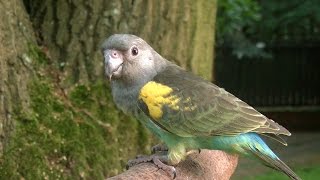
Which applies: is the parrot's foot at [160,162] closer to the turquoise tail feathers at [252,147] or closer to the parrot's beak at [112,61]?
the turquoise tail feathers at [252,147]

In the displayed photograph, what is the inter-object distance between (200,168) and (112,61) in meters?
0.66

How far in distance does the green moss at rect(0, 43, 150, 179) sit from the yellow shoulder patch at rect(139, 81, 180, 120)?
1095 mm

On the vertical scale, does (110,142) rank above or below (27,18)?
below

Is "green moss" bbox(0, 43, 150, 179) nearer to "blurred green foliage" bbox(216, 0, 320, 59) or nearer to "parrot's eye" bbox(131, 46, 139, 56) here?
"parrot's eye" bbox(131, 46, 139, 56)

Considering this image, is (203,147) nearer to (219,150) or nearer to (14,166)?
(219,150)

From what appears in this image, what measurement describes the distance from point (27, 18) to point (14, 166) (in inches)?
39.4

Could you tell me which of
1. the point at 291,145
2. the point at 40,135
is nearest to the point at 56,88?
the point at 40,135

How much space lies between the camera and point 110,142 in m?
4.49

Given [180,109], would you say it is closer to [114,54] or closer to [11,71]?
[114,54]

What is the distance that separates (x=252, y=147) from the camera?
316 centimetres

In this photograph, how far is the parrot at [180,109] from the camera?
321 centimetres

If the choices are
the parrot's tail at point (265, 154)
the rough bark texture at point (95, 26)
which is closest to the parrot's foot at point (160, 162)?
the parrot's tail at point (265, 154)

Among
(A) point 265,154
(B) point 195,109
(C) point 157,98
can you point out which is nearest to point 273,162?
(A) point 265,154

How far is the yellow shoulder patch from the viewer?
3.25 metres
